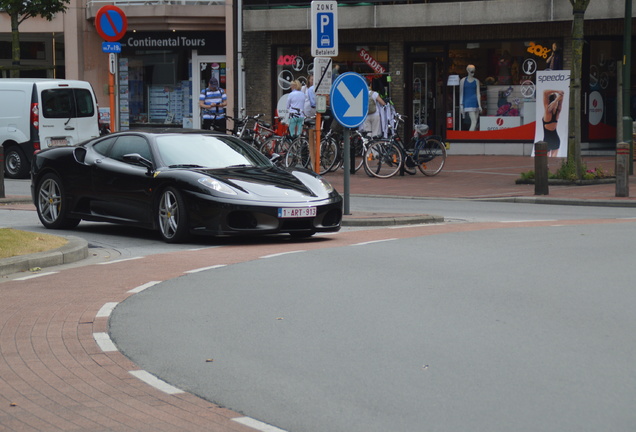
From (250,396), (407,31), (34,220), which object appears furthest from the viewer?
(407,31)

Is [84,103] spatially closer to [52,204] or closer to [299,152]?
[299,152]

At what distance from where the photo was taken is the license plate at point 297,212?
40.9 feet

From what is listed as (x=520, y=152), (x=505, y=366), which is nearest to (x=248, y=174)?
(x=505, y=366)

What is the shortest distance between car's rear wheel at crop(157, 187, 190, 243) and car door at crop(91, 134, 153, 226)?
0.21 meters

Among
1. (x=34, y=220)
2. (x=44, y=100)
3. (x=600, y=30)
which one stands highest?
(x=600, y=30)

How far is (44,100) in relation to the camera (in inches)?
970

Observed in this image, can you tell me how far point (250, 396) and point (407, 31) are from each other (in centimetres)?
2772

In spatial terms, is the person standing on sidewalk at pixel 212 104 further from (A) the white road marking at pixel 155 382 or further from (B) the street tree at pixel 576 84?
(A) the white road marking at pixel 155 382

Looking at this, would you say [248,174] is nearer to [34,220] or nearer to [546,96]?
[34,220]

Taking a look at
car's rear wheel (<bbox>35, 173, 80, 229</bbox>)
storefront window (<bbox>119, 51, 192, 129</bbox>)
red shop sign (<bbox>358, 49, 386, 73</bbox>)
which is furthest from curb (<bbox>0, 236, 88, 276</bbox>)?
storefront window (<bbox>119, 51, 192, 129</bbox>)

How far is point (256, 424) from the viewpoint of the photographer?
209 inches

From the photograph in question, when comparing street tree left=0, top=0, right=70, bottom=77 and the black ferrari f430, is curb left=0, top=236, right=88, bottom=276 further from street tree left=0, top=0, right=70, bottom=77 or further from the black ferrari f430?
street tree left=0, top=0, right=70, bottom=77

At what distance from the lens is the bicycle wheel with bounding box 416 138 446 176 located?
77.4ft

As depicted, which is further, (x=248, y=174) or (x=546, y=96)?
(x=546, y=96)
